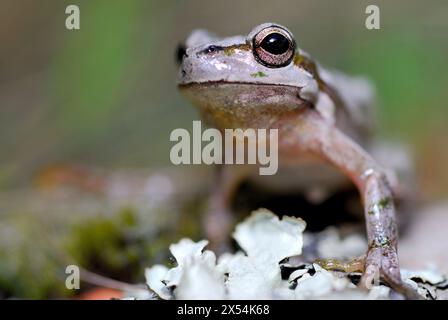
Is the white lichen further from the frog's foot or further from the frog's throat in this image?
the frog's throat

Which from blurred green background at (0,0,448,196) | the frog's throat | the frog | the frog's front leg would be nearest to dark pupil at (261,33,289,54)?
the frog

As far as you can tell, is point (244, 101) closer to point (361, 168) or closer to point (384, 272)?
point (361, 168)

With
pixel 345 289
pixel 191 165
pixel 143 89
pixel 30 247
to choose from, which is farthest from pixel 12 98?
pixel 345 289

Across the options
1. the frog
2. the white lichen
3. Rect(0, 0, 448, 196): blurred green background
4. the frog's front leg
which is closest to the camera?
the white lichen

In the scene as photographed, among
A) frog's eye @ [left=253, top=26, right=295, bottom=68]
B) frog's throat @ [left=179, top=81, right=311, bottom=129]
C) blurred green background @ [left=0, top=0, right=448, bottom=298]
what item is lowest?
frog's throat @ [left=179, top=81, right=311, bottom=129]

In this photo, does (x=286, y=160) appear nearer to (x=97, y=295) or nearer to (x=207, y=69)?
(x=207, y=69)

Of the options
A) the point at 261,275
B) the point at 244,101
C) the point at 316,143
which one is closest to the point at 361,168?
the point at 316,143
